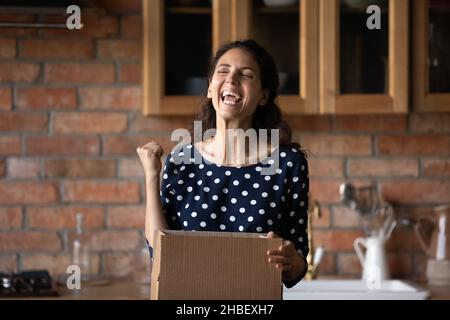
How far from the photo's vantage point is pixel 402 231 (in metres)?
3.20

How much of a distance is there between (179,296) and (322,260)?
5.93ft

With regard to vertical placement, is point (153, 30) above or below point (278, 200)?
above

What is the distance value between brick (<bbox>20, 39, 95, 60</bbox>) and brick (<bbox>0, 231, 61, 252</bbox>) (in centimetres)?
61

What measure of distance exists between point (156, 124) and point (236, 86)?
1335 millimetres

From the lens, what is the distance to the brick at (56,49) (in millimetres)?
3111

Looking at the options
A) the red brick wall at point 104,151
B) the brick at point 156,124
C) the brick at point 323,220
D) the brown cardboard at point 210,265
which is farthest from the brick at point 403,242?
the brown cardboard at point 210,265

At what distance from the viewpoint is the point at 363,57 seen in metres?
3.04

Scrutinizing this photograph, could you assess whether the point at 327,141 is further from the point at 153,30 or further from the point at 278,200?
the point at 278,200

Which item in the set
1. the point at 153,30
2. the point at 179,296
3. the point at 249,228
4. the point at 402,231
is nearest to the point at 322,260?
the point at 402,231

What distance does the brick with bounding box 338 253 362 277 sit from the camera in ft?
10.4

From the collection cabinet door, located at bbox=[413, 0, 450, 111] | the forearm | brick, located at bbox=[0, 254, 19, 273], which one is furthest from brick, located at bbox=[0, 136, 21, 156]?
the forearm

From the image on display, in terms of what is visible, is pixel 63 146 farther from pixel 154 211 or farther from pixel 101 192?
pixel 154 211

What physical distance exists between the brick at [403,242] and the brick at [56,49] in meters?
1.25

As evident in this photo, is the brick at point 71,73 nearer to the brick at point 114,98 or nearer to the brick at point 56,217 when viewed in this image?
the brick at point 114,98
